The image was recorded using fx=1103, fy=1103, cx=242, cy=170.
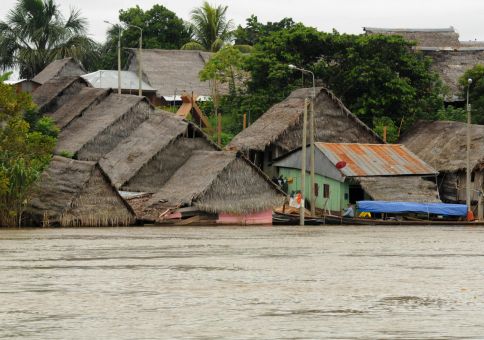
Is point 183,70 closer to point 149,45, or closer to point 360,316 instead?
point 149,45

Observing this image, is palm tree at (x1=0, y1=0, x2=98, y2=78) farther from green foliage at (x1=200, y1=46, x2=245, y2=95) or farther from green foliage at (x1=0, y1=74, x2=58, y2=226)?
green foliage at (x1=0, y1=74, x2=58, y2=226)

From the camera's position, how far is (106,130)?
155 ft

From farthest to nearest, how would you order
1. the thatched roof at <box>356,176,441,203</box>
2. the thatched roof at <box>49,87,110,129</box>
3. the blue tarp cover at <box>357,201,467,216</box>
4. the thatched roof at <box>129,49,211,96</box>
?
the thatched roof at <box>129,49,211,96</box>
the thatched roof at <box>49,87,110,129</box>
the thatched roof at <box>356,176,441,203</box>
the blue tarp cover at <box>357,201,467,216</box>

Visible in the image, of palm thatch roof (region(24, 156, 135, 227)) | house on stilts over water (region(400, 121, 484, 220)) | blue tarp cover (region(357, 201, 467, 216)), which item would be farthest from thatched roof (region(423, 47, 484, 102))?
palm thatch roof (region(24, 156, 135, 227))

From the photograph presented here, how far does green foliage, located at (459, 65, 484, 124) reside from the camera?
54.3m

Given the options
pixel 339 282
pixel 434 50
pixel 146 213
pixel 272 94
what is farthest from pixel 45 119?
pixel 339 282

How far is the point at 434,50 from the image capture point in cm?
6116

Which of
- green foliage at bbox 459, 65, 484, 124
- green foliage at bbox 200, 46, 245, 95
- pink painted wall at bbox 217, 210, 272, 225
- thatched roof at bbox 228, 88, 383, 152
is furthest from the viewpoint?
green foliage at bbox 200, 46, 245, 95

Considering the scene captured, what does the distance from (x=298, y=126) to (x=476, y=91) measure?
36.0 feet

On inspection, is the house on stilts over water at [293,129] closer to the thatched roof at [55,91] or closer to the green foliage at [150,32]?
the thatched roof at [55,91]

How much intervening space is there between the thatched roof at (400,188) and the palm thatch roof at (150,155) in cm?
695

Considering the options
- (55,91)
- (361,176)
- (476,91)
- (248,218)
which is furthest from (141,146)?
(476,91)

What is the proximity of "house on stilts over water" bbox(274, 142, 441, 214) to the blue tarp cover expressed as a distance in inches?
39.5

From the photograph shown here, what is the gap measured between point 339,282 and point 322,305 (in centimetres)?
341
